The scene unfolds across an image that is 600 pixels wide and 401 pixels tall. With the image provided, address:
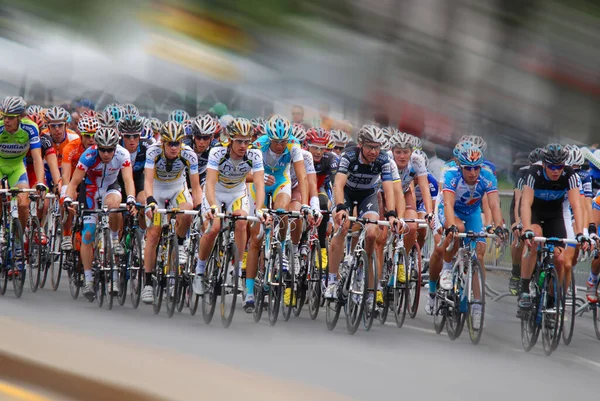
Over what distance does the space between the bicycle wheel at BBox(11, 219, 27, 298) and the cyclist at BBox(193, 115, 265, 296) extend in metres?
2.07

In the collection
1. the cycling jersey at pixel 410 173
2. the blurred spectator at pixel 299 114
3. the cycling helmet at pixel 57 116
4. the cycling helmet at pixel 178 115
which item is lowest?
the blurred spectator at pixel 299 114

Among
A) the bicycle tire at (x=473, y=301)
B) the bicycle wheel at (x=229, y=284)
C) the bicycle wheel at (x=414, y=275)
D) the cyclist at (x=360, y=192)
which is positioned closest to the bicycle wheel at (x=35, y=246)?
the bicycle wheel at (x=229, y=284)

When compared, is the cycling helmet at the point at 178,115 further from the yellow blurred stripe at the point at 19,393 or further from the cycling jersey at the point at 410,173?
the cycling jersey at the point at 410,173

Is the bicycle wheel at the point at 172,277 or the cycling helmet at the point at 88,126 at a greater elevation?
the cycling helmet at the point at 88,126

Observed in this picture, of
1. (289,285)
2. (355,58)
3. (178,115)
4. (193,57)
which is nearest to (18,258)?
(289,285)

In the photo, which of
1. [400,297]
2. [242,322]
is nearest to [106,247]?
[242,322]

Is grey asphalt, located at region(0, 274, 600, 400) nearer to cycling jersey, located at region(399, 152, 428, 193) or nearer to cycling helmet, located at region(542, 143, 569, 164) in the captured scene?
cycling jersey, located at region(399, 152, 428, 193)

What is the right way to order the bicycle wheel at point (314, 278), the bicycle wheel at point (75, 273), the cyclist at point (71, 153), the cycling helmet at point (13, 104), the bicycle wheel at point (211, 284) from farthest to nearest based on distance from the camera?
the cyclist at point (71, 153), the bicycle wheel at point (75, 273), the bicycle wheel at point (314, 278), the bicycle wheel at point (211, 284), the cycling helmet at point (13, 104)

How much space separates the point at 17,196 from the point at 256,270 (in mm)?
2976

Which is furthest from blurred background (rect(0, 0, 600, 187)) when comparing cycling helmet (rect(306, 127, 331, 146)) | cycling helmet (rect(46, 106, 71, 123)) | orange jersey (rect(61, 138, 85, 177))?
orange jersey (rect(61, 138, 85, 177))

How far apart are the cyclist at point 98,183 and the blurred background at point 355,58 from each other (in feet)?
21.6

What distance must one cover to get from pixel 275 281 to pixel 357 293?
0.76 metres

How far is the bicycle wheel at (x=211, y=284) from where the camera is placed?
909cm

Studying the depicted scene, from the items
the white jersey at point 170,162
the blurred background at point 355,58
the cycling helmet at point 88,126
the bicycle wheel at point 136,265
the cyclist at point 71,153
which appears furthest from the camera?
the cyclist at point 71,153
